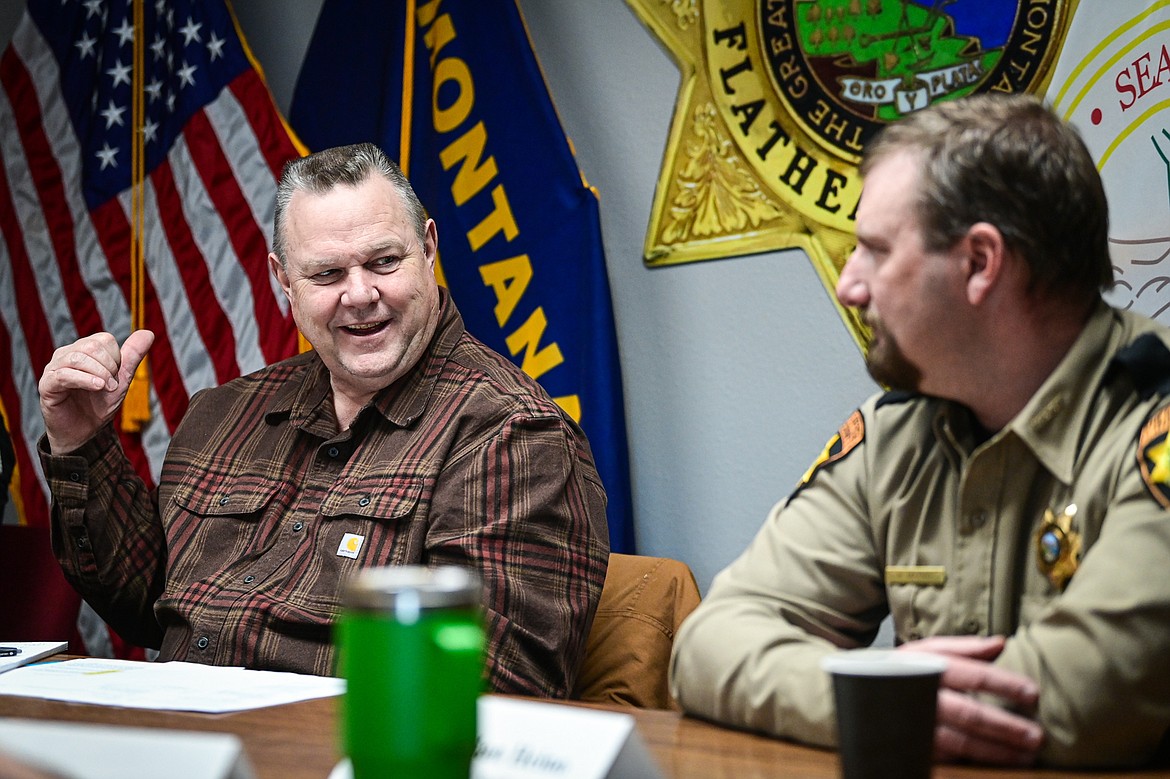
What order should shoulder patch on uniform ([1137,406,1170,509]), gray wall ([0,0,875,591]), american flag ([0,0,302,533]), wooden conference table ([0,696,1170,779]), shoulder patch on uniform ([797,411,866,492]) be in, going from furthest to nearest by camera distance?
american flag ([0,0,302,533])
gray wall ([0,0,875,591])
shoulder patch on uniform ([797,411,866,492])
shoulder patch on uniform ([1137,406,1170,509])
wooden conference table ([0,696,1170,779])

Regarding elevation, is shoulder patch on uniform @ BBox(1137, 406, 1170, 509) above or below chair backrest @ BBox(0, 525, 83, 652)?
above

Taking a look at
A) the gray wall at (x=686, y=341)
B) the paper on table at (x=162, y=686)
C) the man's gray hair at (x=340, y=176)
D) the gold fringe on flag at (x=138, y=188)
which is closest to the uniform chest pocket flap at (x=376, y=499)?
the paper on table at (x=162, y=686)

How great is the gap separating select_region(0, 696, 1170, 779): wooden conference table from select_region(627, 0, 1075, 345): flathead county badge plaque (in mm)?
1373

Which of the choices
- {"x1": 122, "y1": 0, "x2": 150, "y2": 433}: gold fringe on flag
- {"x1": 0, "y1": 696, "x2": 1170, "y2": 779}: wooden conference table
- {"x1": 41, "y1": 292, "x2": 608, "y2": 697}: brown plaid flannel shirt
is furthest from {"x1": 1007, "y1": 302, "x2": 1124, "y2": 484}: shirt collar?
{"x1": 122, "y1": 0, "x2": 150, "y2": 433}: gold fringe on flag

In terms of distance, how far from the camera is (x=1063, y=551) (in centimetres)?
113

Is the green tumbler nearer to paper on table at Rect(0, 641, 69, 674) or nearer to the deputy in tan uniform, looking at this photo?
the deputy in tan uniform

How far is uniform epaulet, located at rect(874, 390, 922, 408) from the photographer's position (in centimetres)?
134

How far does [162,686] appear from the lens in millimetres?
1370

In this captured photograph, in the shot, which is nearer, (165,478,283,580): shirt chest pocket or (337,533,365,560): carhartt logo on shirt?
(337,533,365,560): carhartt logo on shirt

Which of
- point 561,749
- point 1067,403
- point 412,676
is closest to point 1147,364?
point 1067,403

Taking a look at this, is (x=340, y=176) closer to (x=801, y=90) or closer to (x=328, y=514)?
(x=328, y=514)

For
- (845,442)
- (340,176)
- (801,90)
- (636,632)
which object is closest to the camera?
(845,442)

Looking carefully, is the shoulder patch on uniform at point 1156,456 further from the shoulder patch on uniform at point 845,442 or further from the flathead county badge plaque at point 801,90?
the flathead county badge plaque at point 801,90

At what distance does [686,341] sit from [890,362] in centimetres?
129
